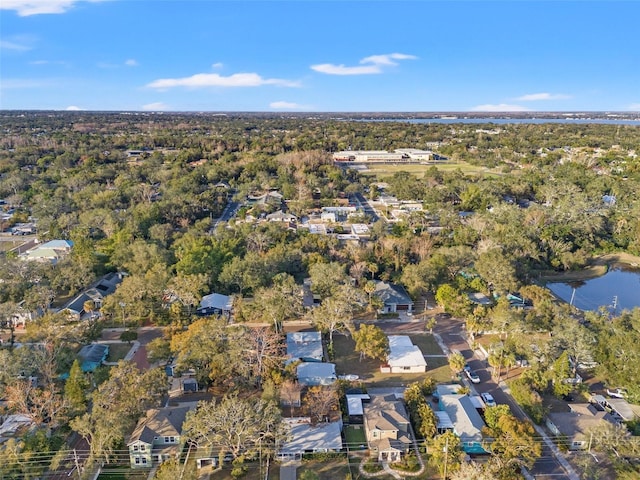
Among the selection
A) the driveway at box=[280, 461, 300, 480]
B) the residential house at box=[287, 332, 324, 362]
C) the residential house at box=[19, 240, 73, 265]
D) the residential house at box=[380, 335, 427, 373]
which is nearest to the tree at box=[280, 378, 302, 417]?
the driveway at box=[280, 461, 300, 480]

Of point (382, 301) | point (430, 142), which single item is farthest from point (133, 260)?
point (430, 142)

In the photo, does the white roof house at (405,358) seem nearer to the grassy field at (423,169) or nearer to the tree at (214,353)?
the tree at (214,353)

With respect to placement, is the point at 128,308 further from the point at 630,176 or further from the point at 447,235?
the point at 630,176

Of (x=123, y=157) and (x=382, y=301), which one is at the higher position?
(x=123, y=157)

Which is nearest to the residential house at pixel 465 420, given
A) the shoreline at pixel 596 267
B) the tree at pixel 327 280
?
the tree at pixel 327 280

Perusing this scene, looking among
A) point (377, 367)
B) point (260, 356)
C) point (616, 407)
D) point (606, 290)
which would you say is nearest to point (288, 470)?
point (260, 356)

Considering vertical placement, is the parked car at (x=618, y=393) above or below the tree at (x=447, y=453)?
below
